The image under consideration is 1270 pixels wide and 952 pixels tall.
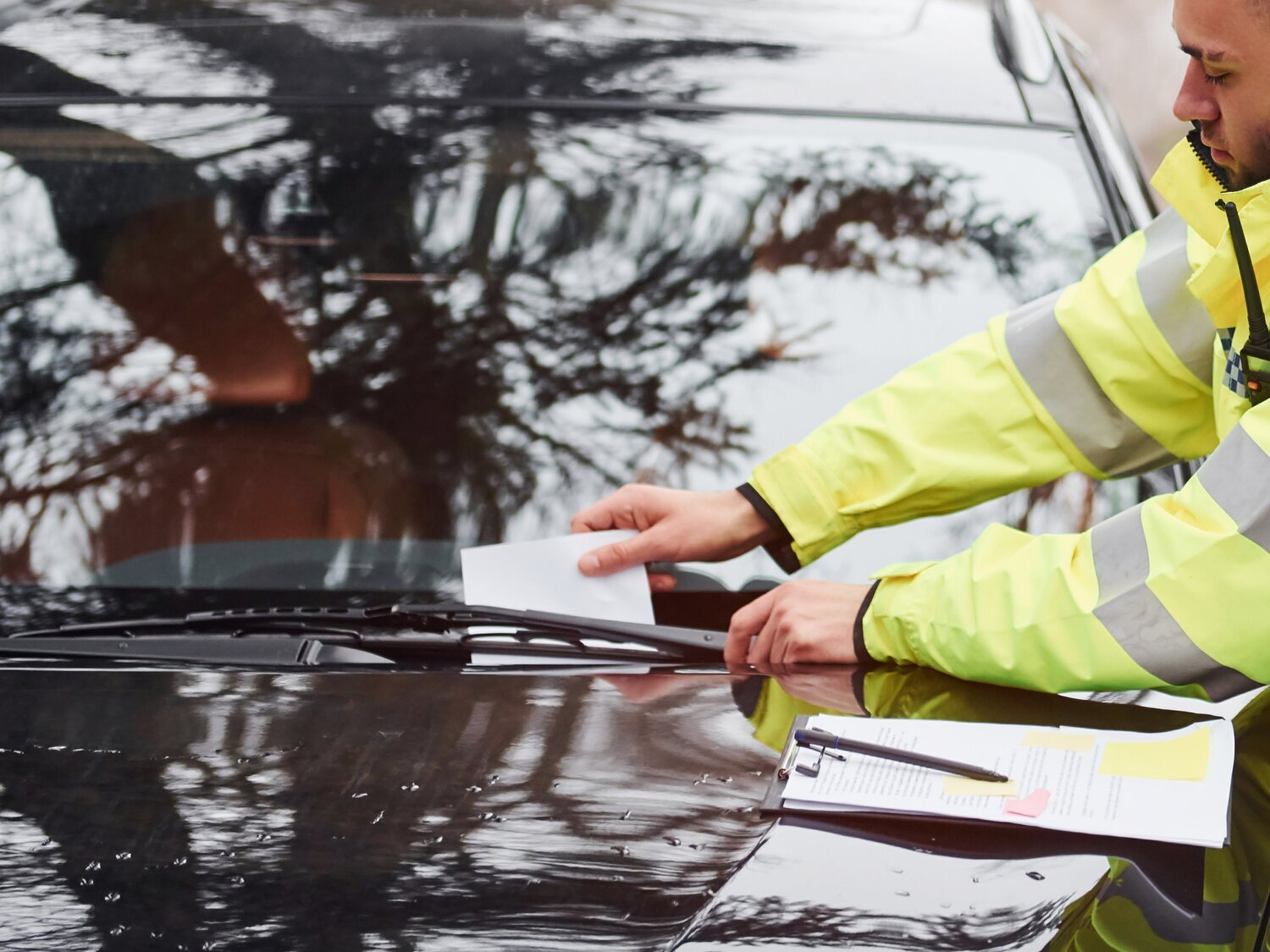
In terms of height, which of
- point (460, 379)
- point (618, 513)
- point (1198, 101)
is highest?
point (1198, 101)

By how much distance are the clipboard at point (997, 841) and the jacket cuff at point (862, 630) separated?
41cm

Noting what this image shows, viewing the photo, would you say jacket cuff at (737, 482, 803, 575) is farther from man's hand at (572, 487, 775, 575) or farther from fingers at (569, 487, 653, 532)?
fingers at (569, 487, 653, 532)

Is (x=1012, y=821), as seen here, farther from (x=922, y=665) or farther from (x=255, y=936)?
(x=255, y=936)

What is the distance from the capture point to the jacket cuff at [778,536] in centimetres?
205

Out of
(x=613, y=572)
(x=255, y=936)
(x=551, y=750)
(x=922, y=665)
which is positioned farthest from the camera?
(x=613, y=572)

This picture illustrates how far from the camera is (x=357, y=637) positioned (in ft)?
6.11

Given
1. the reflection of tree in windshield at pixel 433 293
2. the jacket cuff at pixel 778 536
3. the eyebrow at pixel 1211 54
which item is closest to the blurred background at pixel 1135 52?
the reflection of tree in windshield at pixel 433 293

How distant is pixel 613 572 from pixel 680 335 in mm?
354

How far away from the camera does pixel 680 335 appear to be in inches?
85.6

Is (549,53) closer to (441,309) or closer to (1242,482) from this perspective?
(441,309)

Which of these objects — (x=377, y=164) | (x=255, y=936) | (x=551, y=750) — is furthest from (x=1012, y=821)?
(x=377, y=164)

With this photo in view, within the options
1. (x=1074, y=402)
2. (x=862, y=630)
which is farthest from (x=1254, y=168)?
(x=862, y=630)

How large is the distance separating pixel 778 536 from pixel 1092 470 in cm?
43

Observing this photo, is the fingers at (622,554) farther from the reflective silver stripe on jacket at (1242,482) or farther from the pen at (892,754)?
the reflective silver stripe on jacket at (1242,482)
